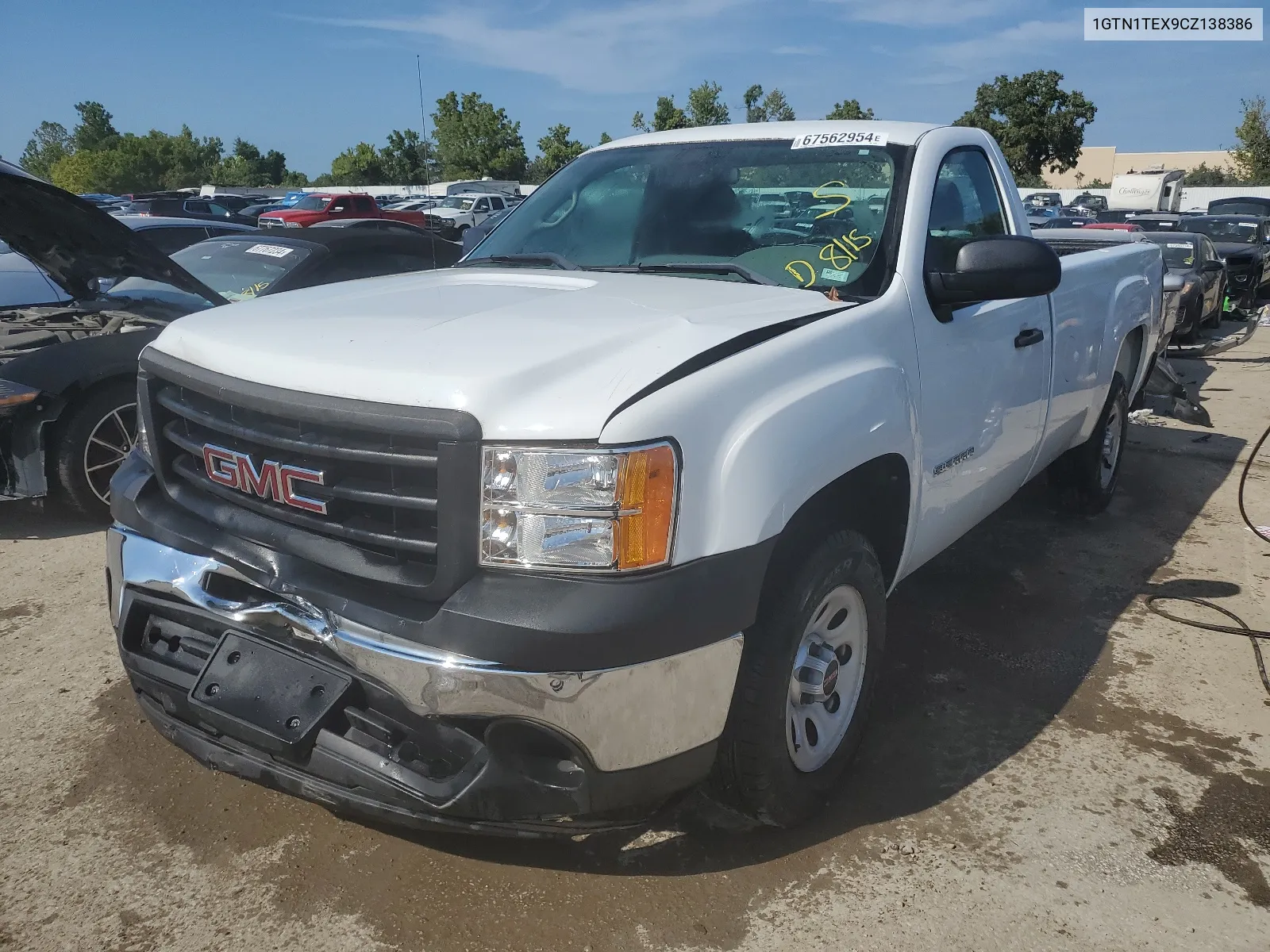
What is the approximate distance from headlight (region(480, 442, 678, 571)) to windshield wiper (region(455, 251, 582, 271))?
1.46 m

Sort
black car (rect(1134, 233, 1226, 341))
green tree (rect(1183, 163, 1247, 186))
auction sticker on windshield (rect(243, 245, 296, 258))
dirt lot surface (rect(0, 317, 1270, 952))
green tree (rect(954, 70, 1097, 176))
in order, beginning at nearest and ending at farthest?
dirt lot surface (rect(0, 317, 1270, 952)), auction sticker on windshield (rect(243, 245, 296, 258)), black car (rect(1134, 233, 1226, 341)), green tree (rect(954, 70, 1097, 176)), green tree (rect(1183, 163, 1247, 186))

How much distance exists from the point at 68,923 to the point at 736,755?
1640 mm

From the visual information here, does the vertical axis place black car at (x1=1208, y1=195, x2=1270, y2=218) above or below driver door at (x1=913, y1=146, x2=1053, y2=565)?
above

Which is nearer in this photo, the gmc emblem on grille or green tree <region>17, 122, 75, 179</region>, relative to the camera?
the gmc emblem on grille

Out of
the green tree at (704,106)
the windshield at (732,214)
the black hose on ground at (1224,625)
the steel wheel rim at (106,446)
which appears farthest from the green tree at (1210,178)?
the steel wheel rim at (106,446)

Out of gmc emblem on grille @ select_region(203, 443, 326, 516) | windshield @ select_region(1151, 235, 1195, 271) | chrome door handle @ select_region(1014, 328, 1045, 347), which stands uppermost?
windshield @ select_region(1151, 235, 1195, 271)

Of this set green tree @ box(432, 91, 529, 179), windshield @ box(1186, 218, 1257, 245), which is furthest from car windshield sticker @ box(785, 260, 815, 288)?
green tree @ box(432, 91, 529, 179)

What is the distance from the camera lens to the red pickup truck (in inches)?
910

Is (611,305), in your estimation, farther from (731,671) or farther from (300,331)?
(731,671)

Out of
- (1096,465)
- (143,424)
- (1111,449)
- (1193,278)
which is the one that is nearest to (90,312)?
(143,424)

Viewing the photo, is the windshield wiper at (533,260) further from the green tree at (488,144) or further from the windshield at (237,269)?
the green tree at (488,144)

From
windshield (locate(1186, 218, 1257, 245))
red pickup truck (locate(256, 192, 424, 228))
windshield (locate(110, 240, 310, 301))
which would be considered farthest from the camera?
red pickup truck (locate(256, 192, 424, 228))

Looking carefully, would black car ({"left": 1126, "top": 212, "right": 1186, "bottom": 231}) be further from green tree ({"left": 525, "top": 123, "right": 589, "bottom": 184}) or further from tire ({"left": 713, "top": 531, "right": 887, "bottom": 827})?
green tree ({"left": 525, "top": 123, "right": 589, "bottom": 184})

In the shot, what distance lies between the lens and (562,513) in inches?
77.9
